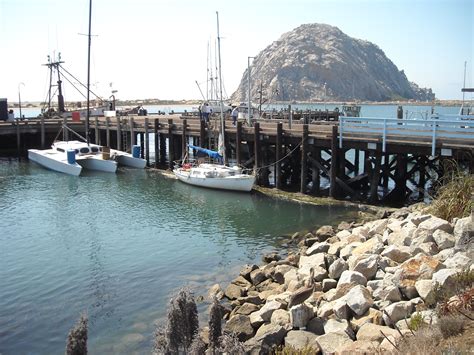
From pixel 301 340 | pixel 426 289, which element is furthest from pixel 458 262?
pixel 301 340

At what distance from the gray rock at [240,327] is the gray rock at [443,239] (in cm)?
535

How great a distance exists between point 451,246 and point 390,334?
4.61 meters

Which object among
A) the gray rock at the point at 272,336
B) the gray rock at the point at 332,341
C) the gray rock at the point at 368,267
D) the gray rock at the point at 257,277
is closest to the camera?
the gray rock at the point at 332,341

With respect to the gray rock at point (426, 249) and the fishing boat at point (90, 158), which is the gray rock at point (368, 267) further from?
the fishing boat at point (90, 158)

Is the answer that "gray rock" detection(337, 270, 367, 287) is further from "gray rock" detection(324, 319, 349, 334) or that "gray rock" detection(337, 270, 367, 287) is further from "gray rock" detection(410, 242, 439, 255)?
"gray rock" detection(410, 242, 439, 255)

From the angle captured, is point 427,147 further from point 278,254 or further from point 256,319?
point 256,319

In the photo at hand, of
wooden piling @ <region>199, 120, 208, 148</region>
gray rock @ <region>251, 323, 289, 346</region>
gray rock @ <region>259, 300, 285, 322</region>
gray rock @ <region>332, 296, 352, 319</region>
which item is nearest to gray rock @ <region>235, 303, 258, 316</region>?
gray rock @ <region>259, 300, 285, 322</region>

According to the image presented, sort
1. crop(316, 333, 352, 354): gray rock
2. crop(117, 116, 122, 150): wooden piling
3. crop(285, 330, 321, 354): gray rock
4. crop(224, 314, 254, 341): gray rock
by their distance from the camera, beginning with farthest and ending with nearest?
1. crop(117, 116, 122, 150): wooden piling
2. crop(224, 314, 254, 341): gray rock
3. crop(285, 330, 321, 354): gray rock
4. crop(316, 333, 352, 354): gray rock

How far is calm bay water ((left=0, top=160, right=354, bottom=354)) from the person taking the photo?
43.8 feet

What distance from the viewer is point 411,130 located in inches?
935

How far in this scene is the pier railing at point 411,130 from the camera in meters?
22.0

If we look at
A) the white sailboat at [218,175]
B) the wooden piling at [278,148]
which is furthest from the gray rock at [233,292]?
the wooden piling at [278,148]

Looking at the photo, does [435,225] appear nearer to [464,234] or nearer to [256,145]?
[464,234]

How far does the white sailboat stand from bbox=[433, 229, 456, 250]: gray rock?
16432mm
